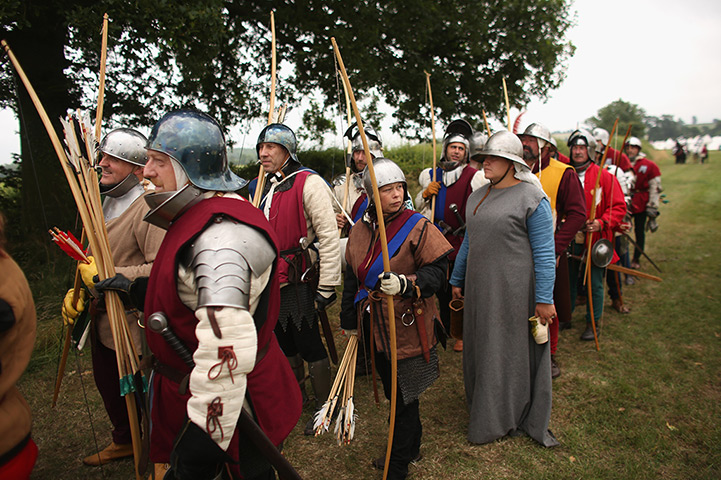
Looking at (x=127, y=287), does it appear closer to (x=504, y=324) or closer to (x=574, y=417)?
(x=504, y=324)

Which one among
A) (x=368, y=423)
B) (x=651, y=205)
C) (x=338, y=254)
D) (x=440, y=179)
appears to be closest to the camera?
(x=338, y=254)

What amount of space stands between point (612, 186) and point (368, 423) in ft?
11.0

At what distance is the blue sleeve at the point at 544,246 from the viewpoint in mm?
2791

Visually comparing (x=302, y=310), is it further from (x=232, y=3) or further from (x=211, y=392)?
(x=232, y=3)

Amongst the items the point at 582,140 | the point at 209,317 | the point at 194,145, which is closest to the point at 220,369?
the point at 209,317

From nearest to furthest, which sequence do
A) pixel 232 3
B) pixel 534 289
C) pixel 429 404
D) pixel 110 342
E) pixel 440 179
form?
pixel 110 342 → pixel 534 289 → pixel 429 404 → pixel 440 179 → pixel 232 3

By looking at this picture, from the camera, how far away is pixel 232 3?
7.78 m

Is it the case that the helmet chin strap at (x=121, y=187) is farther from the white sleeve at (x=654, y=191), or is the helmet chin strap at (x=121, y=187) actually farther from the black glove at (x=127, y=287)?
the white sleeve at (x=654, y=191)

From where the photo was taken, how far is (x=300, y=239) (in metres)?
3.16

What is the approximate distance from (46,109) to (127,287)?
5.62 m

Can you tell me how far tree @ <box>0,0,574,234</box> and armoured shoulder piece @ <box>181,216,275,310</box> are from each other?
380 cm

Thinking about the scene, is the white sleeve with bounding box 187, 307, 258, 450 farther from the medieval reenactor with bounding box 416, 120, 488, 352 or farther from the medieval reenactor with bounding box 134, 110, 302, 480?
the medieval reenactor with bounding box 416, 120, 488, 352

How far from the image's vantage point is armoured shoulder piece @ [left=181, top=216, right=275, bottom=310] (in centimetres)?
132

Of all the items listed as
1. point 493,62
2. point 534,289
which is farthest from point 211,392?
point 493,62
